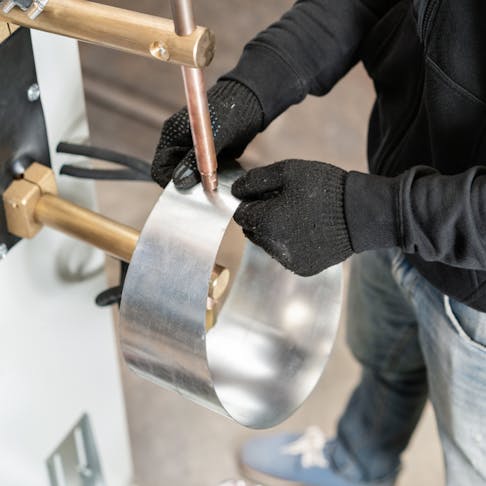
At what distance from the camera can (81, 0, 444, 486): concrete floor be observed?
4.53 feet

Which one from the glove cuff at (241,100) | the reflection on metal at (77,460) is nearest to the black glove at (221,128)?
the glove cuff at (241,100)

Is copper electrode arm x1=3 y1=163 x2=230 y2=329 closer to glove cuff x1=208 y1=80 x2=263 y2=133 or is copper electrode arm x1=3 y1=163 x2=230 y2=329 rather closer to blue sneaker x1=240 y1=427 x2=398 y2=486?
glove cuff x1=208 y1=80 x2=263 y2=133

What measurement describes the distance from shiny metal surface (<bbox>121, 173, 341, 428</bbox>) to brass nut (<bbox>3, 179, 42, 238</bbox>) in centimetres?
17

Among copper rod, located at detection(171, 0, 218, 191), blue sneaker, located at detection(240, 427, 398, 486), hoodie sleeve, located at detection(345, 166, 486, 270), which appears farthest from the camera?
blue sneaker, located at detection(240, 427, 398, 486)

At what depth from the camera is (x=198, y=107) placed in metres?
0.56

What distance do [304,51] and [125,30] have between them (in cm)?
30

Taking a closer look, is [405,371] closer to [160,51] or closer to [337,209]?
[337,209]

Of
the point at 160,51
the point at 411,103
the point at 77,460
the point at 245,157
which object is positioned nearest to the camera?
the point at 160,51

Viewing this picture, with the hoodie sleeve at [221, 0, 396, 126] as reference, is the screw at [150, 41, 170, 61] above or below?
above

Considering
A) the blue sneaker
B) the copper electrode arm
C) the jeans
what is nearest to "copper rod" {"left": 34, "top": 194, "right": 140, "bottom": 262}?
the copper electrode arm

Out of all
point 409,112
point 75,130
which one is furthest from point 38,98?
point 409,112

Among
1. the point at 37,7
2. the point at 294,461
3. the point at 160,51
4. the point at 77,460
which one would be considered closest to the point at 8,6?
the point at 37,7

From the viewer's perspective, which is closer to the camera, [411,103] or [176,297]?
[176,297]

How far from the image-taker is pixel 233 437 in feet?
4.63
